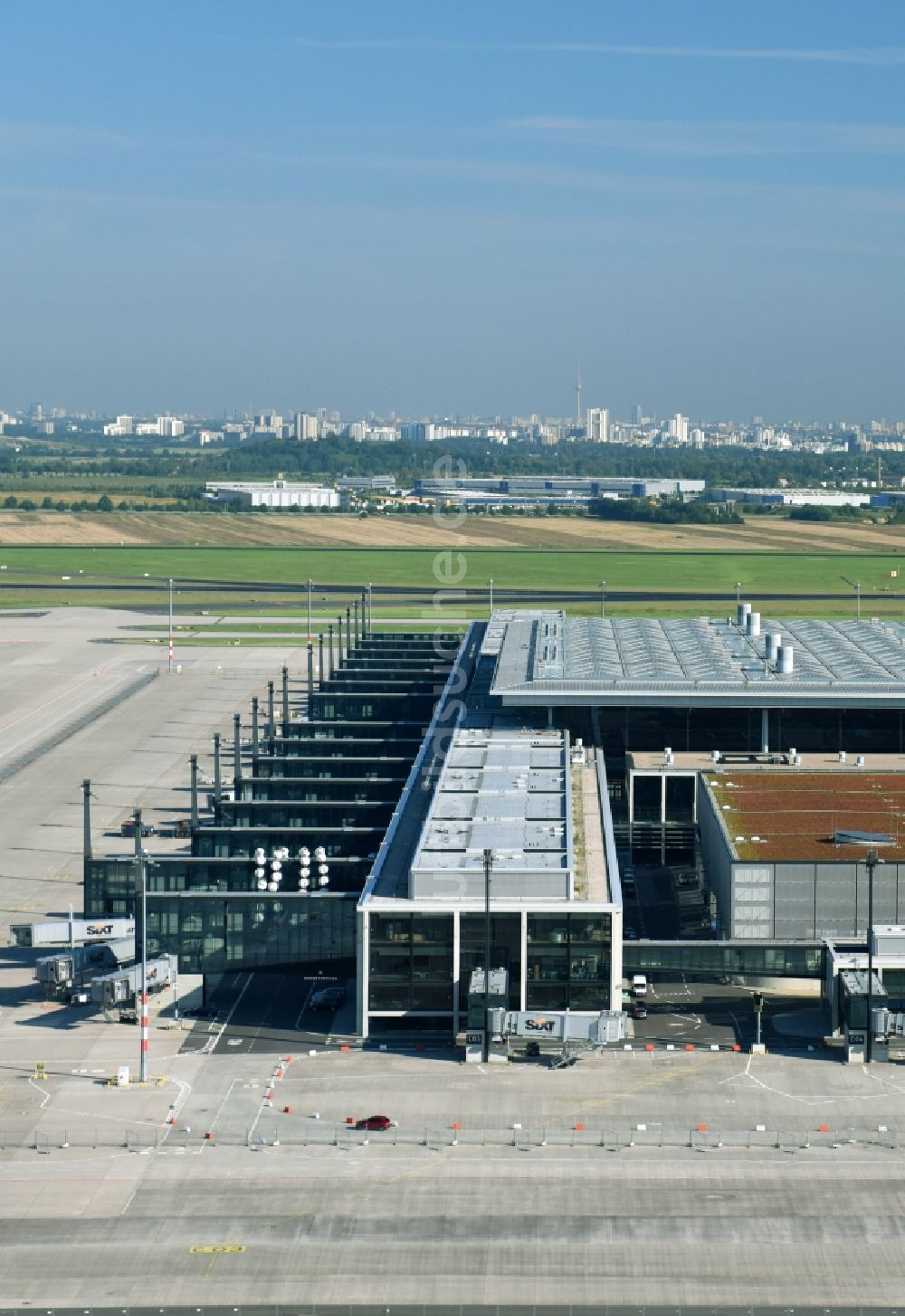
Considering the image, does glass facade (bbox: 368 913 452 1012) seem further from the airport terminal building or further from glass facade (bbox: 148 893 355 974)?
glass facade (bbox: 148 893 355 974)

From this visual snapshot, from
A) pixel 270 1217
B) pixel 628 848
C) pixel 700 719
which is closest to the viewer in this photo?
pixel 270 1217

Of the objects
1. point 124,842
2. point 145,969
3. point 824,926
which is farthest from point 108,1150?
point 124,842

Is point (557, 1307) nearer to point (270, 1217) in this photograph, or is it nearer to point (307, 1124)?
point (270, 1217)

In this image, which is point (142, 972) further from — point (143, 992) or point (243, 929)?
point (243, 929)

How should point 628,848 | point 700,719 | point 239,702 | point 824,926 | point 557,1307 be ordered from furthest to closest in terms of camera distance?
point 239,702 < point 700,719 < point 628,848 < point 824,926 < point 557,1307

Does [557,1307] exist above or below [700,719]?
below

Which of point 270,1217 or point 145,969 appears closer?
point 270,1217

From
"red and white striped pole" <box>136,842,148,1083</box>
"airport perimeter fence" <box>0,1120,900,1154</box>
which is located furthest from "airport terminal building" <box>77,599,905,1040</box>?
"airport perimeter fence" <box>0,1120,900,1154</box>
